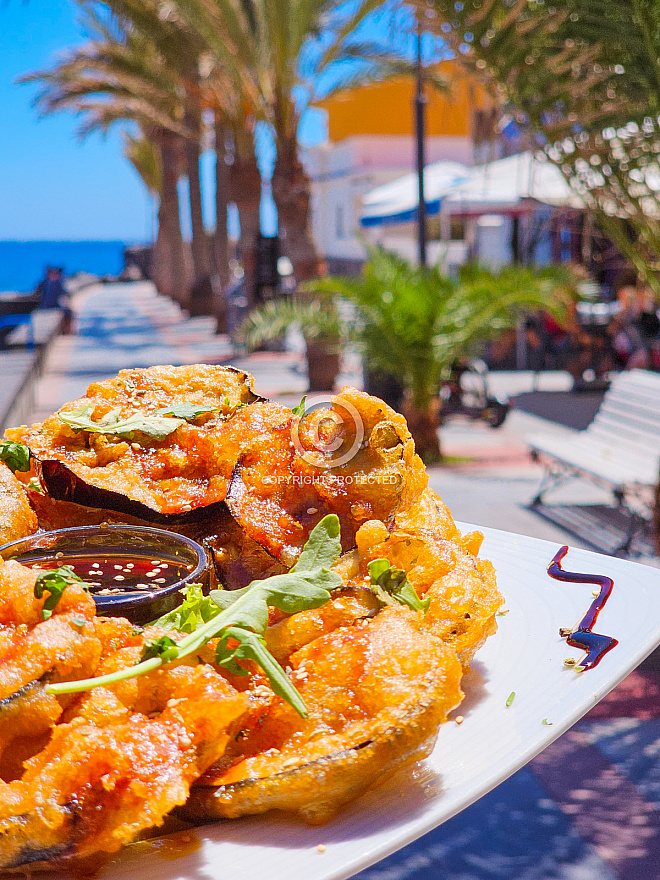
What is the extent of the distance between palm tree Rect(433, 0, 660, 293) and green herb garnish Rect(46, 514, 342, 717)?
3.19m

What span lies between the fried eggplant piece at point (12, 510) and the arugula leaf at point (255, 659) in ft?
1.78

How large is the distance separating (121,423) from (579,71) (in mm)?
3590

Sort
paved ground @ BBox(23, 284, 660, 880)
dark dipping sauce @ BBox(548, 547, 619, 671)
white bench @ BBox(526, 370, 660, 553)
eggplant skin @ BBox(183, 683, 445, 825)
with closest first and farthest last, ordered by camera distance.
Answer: eggplant skin @ BBox(183, 683, 445, 825), dark dipping sauce @ BBox(548, 547, 619, 671), paved ground @ BBox(23, 284, 660, 880), white bench @ BBox(526, 370, 660, 553)

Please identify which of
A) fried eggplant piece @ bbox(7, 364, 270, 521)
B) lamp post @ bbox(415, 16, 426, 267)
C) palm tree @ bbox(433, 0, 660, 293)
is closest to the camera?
A: fried eggplant piece @ bbox(7, 364, 270, 521)

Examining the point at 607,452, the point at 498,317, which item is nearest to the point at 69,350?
the point at 498,317

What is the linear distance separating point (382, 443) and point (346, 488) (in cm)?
10

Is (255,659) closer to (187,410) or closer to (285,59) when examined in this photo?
(187,410)

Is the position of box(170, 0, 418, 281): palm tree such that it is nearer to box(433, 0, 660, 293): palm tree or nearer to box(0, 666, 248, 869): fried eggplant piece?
box(433, 0, 660, 293): palm tree

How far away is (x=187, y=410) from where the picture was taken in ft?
5.76

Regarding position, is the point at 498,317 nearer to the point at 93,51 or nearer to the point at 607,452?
the point at 607,452

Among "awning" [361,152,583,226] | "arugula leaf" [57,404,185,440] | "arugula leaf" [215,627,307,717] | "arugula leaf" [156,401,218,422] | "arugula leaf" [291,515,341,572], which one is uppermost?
"awning" [361,152,583,226]

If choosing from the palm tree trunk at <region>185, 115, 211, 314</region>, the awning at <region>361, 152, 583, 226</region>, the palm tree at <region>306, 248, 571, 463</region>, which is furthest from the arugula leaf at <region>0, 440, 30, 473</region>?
the palm tree trunk at <region>185, 115, 211, 314</region>

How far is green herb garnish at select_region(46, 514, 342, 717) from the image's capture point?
107 cm

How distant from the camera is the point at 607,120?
4242 mm
